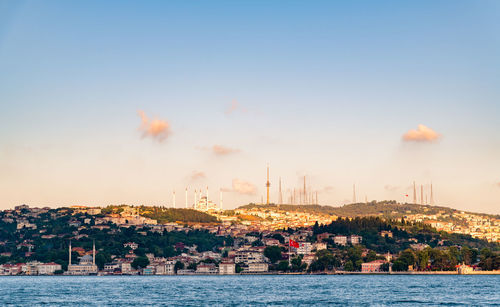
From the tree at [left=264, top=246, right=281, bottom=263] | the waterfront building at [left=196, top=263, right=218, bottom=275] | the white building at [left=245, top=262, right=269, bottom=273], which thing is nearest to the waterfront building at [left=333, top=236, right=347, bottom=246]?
the tree at [left=264, top=246, right=281, bottom=263]

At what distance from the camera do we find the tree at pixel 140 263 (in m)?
150

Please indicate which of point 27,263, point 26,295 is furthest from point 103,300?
point 27,263

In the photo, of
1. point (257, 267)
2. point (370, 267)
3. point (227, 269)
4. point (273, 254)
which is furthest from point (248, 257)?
point (370, 267)

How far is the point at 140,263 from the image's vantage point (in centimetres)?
14988

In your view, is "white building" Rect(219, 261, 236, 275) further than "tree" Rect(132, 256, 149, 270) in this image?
No

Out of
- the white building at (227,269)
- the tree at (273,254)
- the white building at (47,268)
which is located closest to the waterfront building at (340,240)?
the tree at (273,254)

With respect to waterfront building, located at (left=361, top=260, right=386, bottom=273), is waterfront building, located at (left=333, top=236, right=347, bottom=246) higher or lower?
higher

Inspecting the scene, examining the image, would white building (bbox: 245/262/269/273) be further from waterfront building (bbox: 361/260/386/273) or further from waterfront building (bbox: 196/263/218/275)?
waterfront building (bbox: 361/260/386/273)

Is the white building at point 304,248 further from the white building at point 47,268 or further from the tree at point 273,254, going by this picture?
the white building at point 47,268

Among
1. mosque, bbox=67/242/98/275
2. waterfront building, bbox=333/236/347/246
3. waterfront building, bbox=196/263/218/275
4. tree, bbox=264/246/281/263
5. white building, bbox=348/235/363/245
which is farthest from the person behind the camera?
white building, bbox=348/235/363/245

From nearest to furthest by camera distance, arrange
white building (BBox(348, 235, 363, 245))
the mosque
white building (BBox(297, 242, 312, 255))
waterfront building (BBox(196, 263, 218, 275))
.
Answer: waterfront building (BBox(196, 263, 218, 275)) < the mosque < white building (BBox(297, 242, 312, 255)) < white building (BBox(348, 235, 363, 245))

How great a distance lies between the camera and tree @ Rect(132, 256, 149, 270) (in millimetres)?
149875

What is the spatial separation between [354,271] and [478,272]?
74.5ft

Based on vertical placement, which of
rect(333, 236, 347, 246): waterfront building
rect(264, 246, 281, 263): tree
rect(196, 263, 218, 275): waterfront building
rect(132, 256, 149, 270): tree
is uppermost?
rect(333, 236, 347, 246): waterfront building
